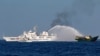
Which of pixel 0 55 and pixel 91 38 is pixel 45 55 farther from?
pixel 91 38

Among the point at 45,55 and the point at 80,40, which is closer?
the point at 45,55

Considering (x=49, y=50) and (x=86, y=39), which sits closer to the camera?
(x=49, y=50)

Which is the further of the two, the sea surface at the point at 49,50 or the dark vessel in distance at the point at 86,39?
the dark vessel in distance at the point at 86,39

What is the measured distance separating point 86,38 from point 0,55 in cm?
12915

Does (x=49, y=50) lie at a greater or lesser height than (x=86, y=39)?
lesser

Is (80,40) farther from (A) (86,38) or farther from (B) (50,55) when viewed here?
(B) (50,55)

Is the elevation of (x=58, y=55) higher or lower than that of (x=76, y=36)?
lower

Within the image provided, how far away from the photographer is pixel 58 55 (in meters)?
61.0

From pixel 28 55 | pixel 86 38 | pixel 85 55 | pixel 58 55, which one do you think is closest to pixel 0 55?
pixel 28 55

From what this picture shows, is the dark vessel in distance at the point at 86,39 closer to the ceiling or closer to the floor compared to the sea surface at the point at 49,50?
closer to the ceiling

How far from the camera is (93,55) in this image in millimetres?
61969

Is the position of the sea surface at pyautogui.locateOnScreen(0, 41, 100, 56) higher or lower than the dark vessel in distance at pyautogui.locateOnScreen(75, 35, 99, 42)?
lower

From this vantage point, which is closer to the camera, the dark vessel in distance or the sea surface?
the sea surface

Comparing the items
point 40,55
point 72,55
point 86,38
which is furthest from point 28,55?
point 86,38
